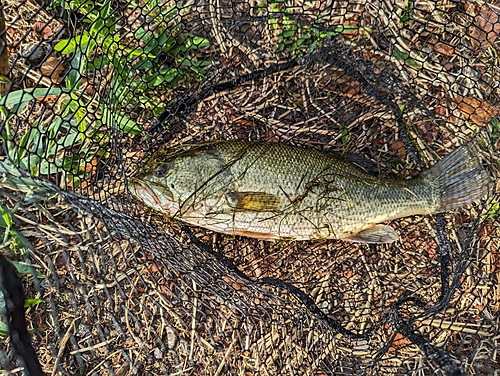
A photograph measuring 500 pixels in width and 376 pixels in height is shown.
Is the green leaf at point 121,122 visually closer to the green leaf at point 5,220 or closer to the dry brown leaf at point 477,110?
the green leaf at point 5,220

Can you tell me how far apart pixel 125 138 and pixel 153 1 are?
1016mm

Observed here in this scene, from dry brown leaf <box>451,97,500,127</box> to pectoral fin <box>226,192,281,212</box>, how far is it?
5.27ft

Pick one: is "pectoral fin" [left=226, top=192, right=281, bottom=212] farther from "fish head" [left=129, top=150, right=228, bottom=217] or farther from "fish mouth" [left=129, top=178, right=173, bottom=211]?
"fish mouth" [left=129, top=178, right=173, bottom=211]

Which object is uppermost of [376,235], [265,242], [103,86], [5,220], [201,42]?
[201,42]

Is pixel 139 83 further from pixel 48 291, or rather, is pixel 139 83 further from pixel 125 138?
pixel 48 291

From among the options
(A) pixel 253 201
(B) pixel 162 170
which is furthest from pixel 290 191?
(B) pixel 162 170

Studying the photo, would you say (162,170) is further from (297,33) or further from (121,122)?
(297,33)

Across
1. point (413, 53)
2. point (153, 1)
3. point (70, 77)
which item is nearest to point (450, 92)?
point (413, 53)

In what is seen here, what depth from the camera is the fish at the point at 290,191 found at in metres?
3.08

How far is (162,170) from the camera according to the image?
3.11 metres

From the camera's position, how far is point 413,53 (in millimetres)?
3725

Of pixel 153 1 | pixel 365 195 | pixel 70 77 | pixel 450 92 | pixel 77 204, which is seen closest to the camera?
pixel 77 204

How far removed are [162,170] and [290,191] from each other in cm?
86

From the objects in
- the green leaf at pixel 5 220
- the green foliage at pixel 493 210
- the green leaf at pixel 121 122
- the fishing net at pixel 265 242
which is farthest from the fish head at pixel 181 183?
the green foliage at pixel 493 210
